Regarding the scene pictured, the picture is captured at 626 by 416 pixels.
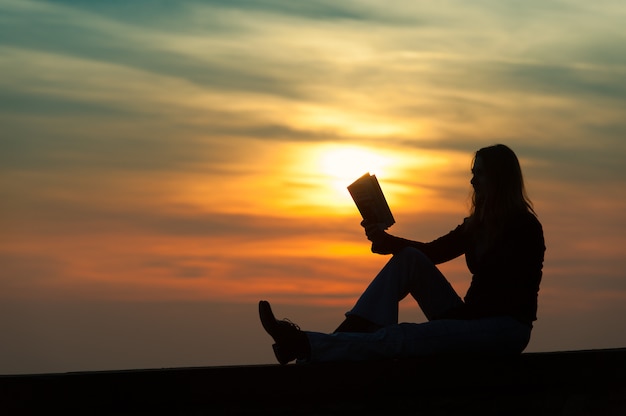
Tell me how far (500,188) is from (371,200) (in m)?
0.97

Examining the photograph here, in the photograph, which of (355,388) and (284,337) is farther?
(284,337)

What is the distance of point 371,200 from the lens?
7957 millimetres

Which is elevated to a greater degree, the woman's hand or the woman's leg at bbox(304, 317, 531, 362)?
the woman's hand

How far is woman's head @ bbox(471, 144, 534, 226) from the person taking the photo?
25.4ft

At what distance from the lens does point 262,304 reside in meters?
7.22

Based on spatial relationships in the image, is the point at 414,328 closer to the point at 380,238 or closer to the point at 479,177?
the point at 380,238

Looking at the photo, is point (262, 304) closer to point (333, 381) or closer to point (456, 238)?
point (333, 381)

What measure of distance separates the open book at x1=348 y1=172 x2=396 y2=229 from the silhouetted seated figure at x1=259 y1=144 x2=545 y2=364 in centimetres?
8

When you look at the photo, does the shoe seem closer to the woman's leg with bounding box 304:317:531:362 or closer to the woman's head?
the woman's leg with bounding box 304:317:531:362

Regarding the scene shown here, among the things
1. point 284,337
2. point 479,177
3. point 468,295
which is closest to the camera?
point 284,337

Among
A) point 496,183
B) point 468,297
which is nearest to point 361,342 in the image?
point 468,297

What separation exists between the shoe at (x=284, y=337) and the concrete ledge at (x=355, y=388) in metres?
0.49

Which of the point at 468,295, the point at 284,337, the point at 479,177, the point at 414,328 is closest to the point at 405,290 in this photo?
the point at 468,295

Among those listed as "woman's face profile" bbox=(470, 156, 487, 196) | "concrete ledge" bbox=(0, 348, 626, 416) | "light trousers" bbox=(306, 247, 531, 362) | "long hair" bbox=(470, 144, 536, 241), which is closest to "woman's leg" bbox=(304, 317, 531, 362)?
"light trousers" bbox=(306, 247, 531, 362)
